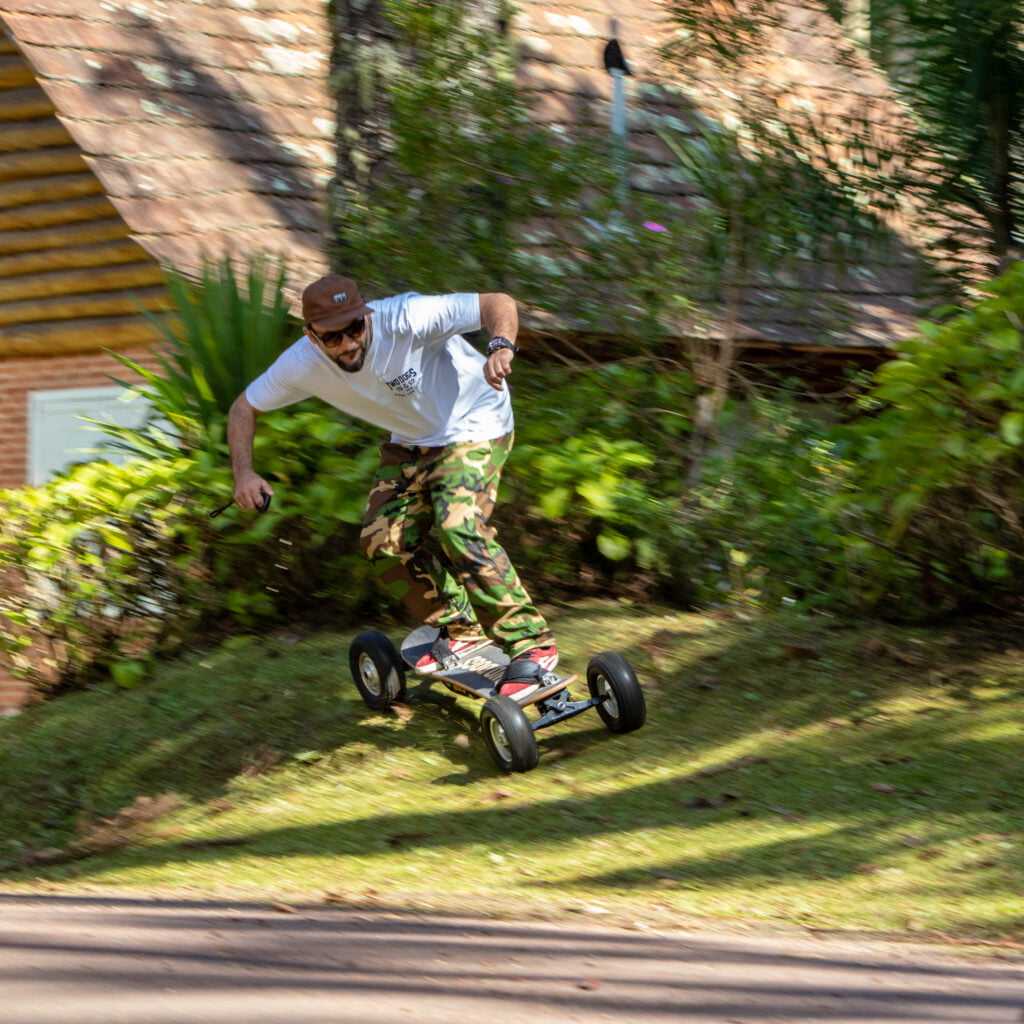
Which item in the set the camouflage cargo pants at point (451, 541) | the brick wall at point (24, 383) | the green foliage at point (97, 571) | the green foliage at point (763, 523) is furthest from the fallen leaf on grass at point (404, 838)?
the brick wall at point (24, 383)

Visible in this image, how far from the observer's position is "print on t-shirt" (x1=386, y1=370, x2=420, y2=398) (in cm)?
708

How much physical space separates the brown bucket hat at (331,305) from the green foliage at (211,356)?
231 centimetres

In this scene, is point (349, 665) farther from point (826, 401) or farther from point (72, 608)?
point (826, 401)

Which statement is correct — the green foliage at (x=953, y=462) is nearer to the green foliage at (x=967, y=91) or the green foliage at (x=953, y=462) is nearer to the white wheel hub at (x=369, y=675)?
the green foliage at (x=967, y=91)

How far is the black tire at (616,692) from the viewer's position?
709 centimetres

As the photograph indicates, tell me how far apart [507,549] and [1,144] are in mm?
5956

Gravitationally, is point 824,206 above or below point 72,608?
above

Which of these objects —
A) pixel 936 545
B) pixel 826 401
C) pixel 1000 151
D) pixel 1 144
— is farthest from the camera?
pixel 1 144

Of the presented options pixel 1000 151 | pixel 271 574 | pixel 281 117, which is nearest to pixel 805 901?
pixel 271 574

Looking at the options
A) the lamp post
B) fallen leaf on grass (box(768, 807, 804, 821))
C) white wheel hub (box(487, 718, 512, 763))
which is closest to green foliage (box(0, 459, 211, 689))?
white wheel hub (box(487, 718, 512, 763))

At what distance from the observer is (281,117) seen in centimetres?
1328

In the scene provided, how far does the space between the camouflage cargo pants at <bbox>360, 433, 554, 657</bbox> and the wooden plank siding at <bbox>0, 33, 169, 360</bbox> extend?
476 cm

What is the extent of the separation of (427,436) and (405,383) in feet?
1.05

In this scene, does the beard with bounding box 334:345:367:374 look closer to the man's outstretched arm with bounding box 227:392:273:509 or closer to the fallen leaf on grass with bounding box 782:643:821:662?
the man's outstretched arm with bounding box 227:392:273:509
